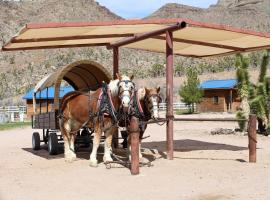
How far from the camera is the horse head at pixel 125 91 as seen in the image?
10.9 m

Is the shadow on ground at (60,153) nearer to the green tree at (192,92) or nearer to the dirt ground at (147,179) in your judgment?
the dirt ground at (147,179)

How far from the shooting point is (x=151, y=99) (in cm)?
1162

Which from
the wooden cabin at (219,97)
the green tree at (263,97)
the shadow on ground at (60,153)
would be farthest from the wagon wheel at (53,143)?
the wooden cabin at (219,97)

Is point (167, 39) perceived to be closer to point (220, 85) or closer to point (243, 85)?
point (243, 85)

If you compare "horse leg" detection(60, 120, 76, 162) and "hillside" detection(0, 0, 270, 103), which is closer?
"horse leg" detection(60, 120, 76, 162)

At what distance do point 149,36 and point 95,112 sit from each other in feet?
8.99

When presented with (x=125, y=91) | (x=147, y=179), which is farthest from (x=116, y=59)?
(x=147, y=179)

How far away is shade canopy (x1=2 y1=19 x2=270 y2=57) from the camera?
38.4 ft

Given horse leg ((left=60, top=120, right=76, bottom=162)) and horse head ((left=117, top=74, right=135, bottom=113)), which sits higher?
horse head ((left=117, top=74, right=135, bottom=113))

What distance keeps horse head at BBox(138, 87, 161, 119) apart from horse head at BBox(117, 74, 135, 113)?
22.5 inches

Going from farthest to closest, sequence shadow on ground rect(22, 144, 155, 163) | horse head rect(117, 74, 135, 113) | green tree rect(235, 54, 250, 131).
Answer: green tree rect(235, 54, 250, 131) < shadow on ground rect(22, 144, 155, 163) < horse head rect(117, 74, 135, 113)

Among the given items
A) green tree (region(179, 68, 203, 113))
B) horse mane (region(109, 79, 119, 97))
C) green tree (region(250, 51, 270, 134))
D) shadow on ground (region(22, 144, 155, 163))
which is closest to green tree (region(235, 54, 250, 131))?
green tree (region(250, 51, 270, 134))

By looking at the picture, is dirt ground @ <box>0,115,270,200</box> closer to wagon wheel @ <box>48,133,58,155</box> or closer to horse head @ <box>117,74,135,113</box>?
wagon wheel @ <box>48,133,58,155</box>

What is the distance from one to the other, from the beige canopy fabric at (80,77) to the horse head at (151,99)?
2664mm
